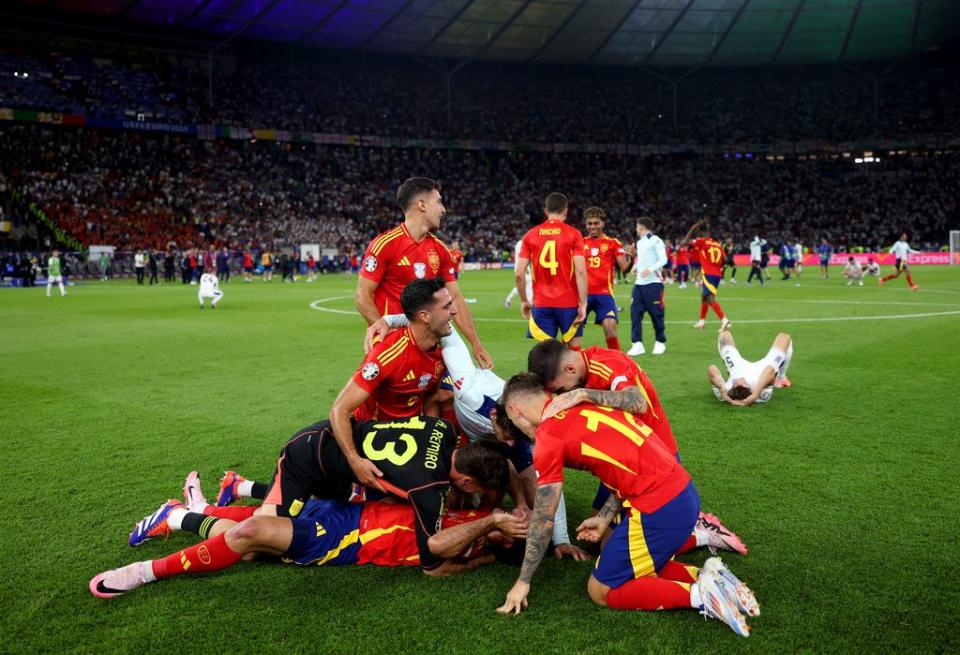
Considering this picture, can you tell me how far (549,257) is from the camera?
9.80m

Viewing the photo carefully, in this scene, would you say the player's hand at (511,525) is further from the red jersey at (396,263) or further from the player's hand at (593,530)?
the red jersey at (396,263)

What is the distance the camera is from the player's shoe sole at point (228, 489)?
18.4 ft

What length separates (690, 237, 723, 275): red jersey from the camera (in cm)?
1573

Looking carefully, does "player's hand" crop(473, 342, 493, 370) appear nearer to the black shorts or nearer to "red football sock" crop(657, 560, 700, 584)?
the black shorts

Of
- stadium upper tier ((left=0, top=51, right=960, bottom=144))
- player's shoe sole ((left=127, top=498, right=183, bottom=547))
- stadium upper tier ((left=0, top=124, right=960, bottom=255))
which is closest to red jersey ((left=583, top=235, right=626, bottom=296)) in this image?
player's shoe sole ((left=127, top=498, right=183, bottom=547))

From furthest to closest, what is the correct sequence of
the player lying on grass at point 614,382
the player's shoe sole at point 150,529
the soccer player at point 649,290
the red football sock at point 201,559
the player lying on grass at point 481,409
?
the soccer player at point 649,290 < the player's shoe sole at point 150,529 < the player lying on grass at point 481,409 < the red football sock at point 201,559 < the player lying on grass at point 614,382

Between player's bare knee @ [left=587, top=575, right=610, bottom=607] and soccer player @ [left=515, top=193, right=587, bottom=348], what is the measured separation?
594cm

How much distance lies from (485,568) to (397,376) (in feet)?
4.77

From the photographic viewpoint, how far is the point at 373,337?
18.8ft

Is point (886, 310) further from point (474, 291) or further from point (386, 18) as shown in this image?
point (386, 18)

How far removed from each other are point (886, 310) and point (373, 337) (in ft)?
54.8

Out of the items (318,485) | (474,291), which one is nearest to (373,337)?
(318,485)

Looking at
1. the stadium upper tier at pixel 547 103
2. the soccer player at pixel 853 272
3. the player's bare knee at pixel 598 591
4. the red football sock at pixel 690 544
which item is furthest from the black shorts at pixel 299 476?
the stadium upper tier at pixel 547 103

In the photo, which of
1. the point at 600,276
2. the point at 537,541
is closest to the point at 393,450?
the point at 537,541
